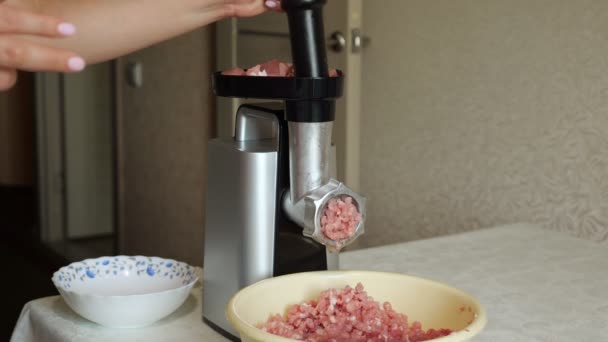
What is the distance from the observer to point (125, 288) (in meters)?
1.09

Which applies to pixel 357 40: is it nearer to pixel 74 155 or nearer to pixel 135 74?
pixel 135 74

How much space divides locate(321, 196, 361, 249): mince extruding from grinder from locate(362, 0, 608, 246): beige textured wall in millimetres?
859

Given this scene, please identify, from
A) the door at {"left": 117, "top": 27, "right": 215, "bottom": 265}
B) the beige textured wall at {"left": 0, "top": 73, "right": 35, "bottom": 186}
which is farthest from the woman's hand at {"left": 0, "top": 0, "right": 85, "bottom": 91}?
the beige textured wall at {"left": 0, "top": 73, "right": 35, "bottom": 186}

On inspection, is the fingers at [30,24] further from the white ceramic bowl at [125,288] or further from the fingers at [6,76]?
the white ceramic bowl at [125,288]

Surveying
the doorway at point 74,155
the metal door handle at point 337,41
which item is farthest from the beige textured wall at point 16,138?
the metal door handle at point 337,41

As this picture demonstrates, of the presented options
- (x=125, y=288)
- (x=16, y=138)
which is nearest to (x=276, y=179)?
(x=125, y=288)

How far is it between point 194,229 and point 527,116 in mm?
1656

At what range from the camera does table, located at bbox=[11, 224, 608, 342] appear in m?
0.99

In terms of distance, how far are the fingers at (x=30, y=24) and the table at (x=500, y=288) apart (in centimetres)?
43

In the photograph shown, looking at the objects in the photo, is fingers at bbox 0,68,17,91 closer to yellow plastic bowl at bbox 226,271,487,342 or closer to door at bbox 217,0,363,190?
yellow plastic bowl at bbox 226,271,487,342

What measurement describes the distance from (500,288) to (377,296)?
319 mm

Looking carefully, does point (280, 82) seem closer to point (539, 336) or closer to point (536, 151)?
point (539, 336)

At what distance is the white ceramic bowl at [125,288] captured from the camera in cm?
96

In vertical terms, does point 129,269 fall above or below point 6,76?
below
